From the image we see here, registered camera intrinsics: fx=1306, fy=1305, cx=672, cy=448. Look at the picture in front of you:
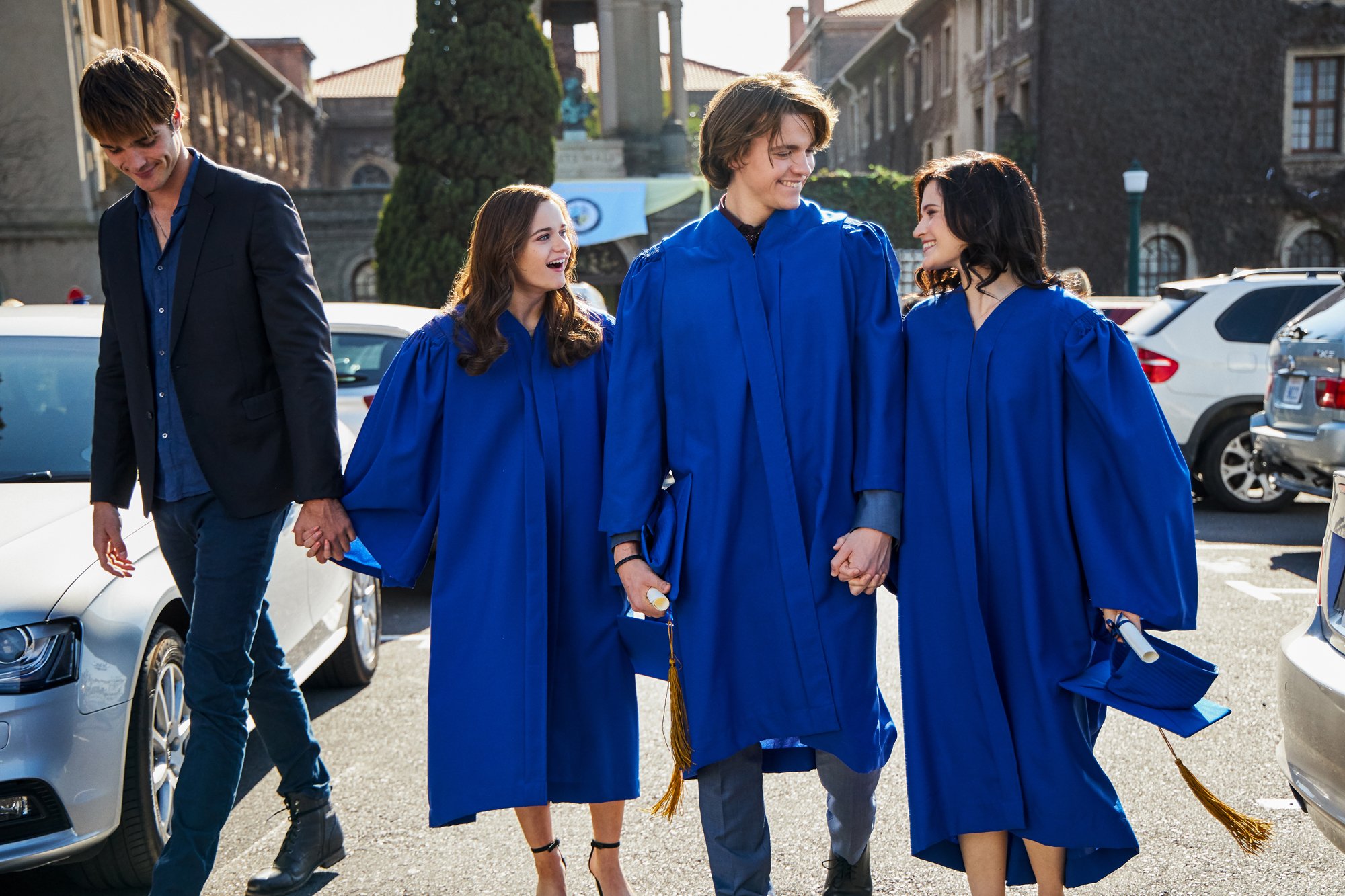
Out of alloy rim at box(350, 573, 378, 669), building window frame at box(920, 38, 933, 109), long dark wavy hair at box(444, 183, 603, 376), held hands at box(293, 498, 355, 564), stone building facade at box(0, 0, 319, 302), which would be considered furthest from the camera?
building window frame at box(920, 38, 933, 109)

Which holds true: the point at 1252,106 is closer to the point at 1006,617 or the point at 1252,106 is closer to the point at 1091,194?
the point at 1091,194

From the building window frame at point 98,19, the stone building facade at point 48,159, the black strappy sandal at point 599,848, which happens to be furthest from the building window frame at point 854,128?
the black strappy sandal at point 599,848

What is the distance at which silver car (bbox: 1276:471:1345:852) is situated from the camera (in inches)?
112

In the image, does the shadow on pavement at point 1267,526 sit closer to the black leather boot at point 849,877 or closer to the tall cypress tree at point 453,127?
the black leather boot at point 849,877

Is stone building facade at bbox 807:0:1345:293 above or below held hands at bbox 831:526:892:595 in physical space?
above

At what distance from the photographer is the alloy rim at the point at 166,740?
3.62 m

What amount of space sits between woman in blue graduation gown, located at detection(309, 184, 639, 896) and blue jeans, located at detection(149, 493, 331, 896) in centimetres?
30

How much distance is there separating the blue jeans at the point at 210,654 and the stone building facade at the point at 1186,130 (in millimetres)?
27828

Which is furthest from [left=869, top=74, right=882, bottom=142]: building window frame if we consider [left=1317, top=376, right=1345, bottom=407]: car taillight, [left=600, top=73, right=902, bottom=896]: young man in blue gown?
[left=600, top=73, right=902, bottom=896]: young man in blue gown

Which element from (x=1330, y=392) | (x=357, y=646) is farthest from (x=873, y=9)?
(x=357, y=646)

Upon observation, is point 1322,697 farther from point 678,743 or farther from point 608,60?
point 608,60

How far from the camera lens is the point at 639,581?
2.94 metres

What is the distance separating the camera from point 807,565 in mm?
2871

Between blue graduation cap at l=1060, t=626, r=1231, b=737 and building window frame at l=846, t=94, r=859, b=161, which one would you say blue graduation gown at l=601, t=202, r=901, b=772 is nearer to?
blue graduation cap at l=1060, t=626, r=1231, b=737
